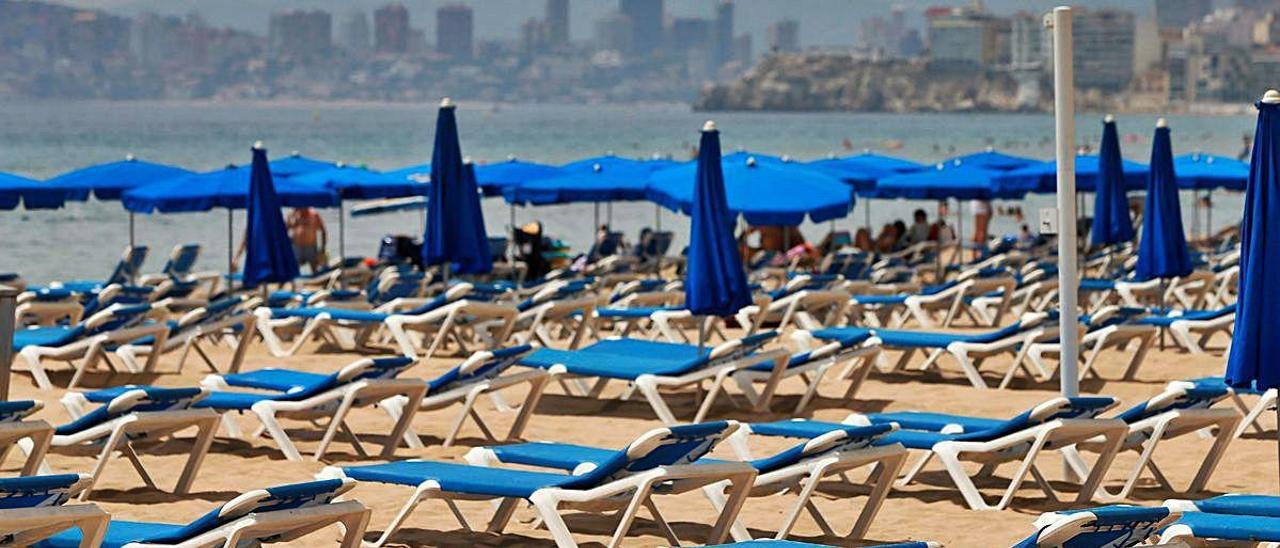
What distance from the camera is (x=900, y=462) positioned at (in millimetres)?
6602

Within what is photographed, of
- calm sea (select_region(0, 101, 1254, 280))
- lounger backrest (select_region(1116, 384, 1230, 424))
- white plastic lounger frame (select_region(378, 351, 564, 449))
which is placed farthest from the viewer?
calm sea (select_region(0, 101, 1254, 280))

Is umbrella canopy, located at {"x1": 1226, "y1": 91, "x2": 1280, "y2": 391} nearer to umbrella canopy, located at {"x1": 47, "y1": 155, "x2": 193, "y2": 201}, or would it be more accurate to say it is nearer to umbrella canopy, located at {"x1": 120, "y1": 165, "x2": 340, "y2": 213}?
umbrella canopy, located at {"x1": 120, "y1": 165, "x2": 340, "y2": 213}

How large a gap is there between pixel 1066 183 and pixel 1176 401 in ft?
2.73

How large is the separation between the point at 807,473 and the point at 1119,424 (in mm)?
1174

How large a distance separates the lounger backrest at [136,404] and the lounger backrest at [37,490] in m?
1.74

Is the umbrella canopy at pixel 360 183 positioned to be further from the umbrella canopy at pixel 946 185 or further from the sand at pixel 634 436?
the sand at pixel 634 436

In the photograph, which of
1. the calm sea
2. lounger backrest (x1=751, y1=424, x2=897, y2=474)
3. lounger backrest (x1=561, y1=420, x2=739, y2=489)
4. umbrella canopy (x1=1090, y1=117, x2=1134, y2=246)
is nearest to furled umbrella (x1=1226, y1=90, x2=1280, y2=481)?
lounger backrest (x1=751, y1=424, x2=897, y2=474)

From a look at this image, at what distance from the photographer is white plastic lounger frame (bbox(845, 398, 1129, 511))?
6.82m

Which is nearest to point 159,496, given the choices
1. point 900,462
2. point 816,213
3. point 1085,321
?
point 900,462

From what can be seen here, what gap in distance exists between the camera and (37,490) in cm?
514

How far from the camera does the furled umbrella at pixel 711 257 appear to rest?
9.88m

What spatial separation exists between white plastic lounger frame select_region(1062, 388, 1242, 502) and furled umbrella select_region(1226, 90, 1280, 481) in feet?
2.19

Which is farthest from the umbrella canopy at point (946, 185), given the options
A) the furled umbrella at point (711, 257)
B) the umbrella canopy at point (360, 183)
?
the furled umbrella at point (711, 257)

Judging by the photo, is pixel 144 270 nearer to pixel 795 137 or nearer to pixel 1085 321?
pixel 1085 321
